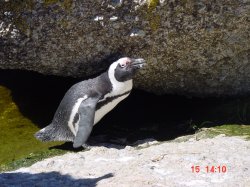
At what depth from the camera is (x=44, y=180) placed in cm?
359

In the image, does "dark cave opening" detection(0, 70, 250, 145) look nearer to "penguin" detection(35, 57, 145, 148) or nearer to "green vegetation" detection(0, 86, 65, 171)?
"green vegetation" detection(0, 86, 65, 171)

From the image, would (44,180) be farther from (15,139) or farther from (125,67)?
(125,67)

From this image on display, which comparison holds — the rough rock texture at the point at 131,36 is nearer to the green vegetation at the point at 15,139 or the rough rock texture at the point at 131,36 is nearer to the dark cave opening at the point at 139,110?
the dark cave opening at the point at 139,110

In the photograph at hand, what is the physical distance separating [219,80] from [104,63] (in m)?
1.01

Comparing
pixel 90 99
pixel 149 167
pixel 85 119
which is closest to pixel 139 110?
pixel 90 99

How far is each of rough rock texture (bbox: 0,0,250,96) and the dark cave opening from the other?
37 centimetres

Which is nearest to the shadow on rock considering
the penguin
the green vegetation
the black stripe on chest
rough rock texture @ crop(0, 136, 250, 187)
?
rough rock texture @ crop(0, 136, 250, 187)

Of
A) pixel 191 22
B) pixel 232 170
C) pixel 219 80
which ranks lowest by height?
pixel 232 170

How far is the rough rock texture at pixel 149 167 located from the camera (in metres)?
3.42

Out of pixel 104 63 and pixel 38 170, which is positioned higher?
pixel 104 63

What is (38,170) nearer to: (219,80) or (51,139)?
(51,139)

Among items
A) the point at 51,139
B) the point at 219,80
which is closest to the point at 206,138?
the point at 219,80

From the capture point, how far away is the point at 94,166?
3.81 metres

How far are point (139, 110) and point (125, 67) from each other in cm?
81
